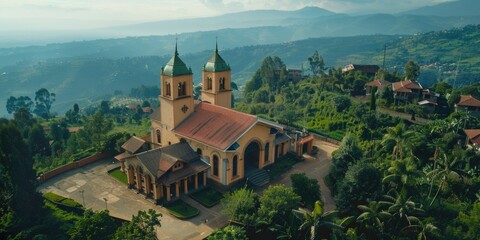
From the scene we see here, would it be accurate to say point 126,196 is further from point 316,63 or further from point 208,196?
point 316,63

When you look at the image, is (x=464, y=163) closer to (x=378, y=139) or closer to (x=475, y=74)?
(x=378, y=139)

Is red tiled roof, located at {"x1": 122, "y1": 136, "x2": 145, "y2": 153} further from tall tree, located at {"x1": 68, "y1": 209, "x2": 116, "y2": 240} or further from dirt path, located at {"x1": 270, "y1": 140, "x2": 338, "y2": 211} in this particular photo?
dirt path, located at {"x1": 270, "y1": 140, "x2": 338, "y2": 211}

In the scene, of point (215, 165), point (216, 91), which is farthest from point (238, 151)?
point (216, 91)

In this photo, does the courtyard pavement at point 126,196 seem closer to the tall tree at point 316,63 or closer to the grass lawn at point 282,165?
the grass lawn at point 282,165

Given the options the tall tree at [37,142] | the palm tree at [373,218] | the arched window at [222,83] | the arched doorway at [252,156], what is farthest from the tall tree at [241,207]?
the tall tree at [37,142]

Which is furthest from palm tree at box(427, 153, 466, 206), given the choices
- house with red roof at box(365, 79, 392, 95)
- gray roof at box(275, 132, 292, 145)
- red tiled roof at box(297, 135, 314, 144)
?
house with red roof at box(365, 79, 392, 95)

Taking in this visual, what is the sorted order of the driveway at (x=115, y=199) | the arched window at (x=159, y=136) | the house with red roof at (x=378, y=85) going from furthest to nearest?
the house with red roof at (x=378, y=85) < the arched window at (x=159, y=136) < the driveway at (x=115, y=199)
